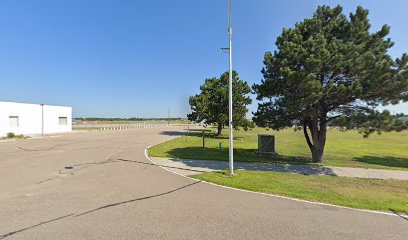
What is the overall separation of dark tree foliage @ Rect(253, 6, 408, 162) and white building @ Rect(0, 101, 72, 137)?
31.3 meters

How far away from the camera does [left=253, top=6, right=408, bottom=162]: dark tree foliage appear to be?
1033cm

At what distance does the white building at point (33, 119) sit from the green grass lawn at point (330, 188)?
3074cm

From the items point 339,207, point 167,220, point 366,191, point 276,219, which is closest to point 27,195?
point 167,220

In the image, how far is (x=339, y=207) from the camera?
609cm

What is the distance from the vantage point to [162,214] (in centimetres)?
545

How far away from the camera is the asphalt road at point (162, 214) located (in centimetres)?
452

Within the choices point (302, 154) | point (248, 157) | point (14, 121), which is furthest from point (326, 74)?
point (14, 121)

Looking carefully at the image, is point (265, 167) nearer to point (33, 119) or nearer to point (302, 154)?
point (302, 154)

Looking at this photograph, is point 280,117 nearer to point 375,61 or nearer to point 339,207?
point 375,61

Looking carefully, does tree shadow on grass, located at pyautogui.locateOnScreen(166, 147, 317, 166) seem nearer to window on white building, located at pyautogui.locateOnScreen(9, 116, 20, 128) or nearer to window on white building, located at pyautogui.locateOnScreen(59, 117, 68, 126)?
window on white building, located at pyautogui.locateOnScreen(9, 116, 20, 128)

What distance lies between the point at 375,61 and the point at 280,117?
508 centimetres

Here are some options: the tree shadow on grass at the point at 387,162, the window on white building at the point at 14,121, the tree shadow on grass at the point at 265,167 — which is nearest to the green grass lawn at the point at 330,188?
the tree shadow on grass at the point at 265,167

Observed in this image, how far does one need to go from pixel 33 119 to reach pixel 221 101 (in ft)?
89.4

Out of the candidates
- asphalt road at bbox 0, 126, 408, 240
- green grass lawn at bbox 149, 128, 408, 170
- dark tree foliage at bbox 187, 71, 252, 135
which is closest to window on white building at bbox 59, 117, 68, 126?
dark tree foliage at bbox 187, 71, 252, 135
